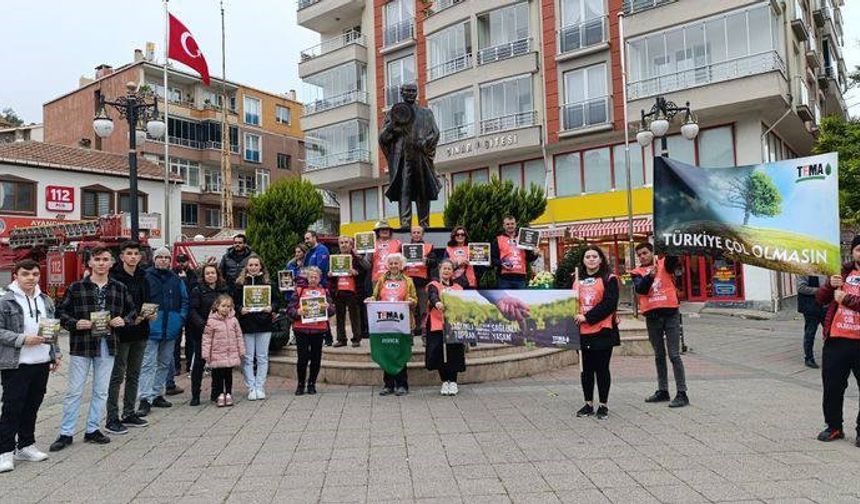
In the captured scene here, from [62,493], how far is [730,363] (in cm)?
1015

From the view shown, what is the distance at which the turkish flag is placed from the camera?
81.7ft

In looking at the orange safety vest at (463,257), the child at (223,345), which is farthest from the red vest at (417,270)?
the child at (223,345)

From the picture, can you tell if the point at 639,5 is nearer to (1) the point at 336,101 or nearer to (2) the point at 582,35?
(2) the point at 582,35

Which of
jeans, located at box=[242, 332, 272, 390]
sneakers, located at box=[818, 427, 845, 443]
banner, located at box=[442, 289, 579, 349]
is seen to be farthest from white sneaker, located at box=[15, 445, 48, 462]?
sneakers, located at box=[818, 427, 845, 443]

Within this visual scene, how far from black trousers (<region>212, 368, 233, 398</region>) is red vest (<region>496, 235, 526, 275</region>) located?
4.36 m

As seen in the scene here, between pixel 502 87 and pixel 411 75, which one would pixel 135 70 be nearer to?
pixel 411 75

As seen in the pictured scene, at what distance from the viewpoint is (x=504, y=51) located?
96.4ft

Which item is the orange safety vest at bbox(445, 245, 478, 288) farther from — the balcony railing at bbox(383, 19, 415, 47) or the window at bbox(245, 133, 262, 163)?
the window at bbox(245, 133, 262, 163)

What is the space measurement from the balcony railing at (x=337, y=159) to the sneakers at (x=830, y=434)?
30.4m

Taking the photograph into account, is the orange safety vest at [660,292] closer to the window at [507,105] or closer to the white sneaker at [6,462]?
the white sneaker at [6,462]

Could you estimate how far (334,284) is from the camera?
962cm

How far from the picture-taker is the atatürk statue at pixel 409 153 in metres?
10.6

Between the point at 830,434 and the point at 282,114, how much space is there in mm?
52925

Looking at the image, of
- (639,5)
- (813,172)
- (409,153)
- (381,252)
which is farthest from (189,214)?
(813,172)
